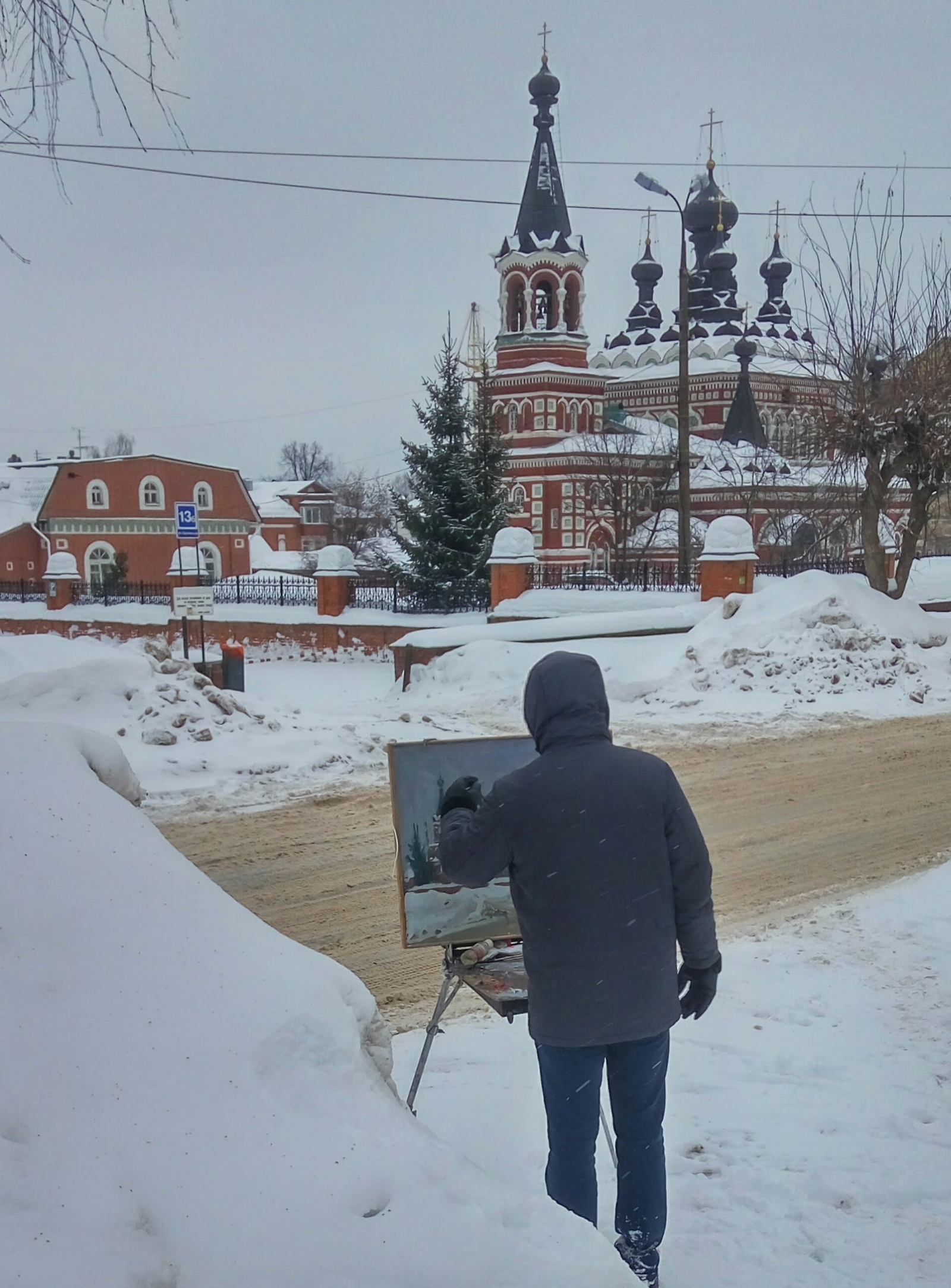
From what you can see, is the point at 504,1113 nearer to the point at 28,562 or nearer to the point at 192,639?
the point at 192,639

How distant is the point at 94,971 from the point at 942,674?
15.6m

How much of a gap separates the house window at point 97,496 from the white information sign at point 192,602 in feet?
103

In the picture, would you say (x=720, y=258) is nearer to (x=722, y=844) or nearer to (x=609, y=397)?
(x=609, y=397)

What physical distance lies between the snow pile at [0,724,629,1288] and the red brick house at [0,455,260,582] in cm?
4328

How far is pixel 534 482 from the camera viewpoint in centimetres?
4631

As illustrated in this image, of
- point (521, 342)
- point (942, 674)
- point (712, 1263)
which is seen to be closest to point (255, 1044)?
point (712, 1263)

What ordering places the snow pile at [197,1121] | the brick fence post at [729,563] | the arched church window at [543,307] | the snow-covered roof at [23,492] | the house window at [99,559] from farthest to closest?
the arched church window at [543,307], the snow-covered roof at [23,492], the house window at [99,559], the brick fence post at [729,563], the snow pile at [197,1121]

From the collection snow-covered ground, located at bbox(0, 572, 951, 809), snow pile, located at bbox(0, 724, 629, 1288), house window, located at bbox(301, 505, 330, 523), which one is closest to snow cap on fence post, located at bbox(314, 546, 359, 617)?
snow-covered ground, located at bbox(0, 572, 951, 809)

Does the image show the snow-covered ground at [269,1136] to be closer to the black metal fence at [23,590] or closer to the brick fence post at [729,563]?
the brick fence post at [729,563]

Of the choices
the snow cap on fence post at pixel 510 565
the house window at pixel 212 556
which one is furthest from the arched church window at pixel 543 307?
the snow cap on fence post at pixel 510 565

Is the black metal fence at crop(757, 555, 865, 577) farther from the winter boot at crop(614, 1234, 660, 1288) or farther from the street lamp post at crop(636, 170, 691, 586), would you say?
the winter boot at crop(614, 1234, 660, 1288)

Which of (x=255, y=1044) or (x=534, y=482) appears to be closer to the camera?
(x=255, y=1044)

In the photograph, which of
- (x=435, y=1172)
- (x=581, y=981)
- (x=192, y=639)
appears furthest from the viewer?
(x=192, y=639)

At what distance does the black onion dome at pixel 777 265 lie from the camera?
Result: 6297cm
